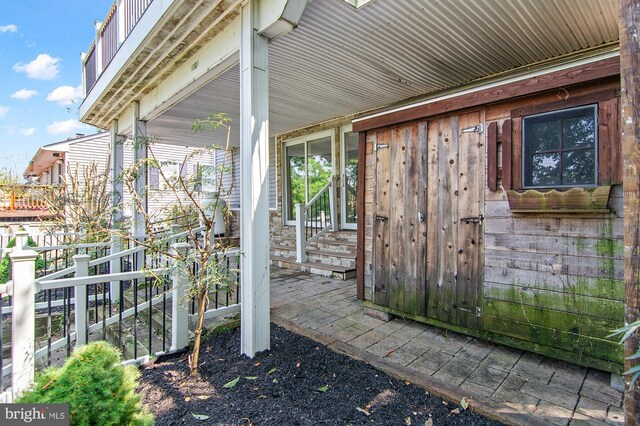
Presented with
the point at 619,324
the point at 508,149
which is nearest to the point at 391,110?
the point at 508,149

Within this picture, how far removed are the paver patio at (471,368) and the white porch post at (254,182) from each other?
1.89 ft

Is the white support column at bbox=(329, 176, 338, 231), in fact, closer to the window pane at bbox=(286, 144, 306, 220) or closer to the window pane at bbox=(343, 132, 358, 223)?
the window pane at bbox=(343, 132, 358, 223)

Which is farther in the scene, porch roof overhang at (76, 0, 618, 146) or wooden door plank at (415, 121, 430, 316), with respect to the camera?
wooden door plank at (415, 121, 430, 316)

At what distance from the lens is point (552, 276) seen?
2330 mm

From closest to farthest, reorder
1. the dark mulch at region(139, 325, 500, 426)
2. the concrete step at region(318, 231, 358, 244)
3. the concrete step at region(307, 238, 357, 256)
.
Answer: the dark mulch at region(139, 325, 500, 426)
the concrete step at region(307, 238, 357, 256)
the concrete step at region(318, 231, 358, 244)

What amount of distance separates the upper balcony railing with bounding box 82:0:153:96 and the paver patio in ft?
13.2

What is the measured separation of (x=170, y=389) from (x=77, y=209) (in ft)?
15.7

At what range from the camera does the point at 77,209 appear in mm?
5523

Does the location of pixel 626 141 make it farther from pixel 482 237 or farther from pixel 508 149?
pixel 482 237

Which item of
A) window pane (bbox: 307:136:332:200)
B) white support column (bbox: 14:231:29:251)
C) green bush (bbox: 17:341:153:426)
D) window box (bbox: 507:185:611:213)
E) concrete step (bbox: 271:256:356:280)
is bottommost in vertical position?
concrete step (bbox: 271:256:356:280)

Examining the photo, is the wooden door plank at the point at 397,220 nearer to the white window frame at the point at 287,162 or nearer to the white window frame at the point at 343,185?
the white window frame at the point at 343,185

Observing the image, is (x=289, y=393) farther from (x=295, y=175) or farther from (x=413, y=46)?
(x=295, y=175)

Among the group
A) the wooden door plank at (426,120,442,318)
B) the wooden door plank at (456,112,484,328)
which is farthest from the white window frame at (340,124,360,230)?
the wooden door plank at (456,112,484,328)

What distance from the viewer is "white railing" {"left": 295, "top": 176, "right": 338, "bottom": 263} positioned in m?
5.70
